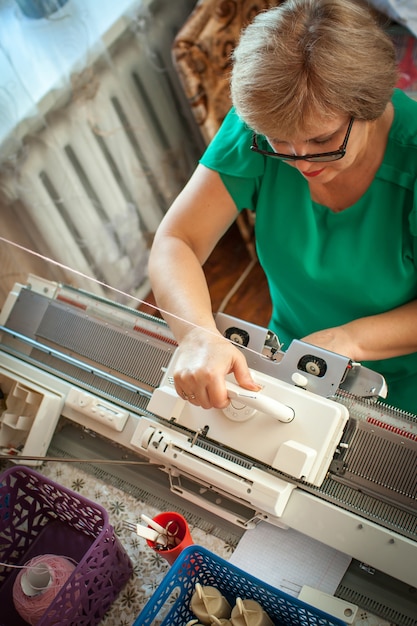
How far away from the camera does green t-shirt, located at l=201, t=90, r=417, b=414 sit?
4.38 ft

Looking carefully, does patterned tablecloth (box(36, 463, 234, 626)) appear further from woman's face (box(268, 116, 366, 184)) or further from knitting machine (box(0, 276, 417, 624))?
woman's face (box(268, 116, 366, 184))

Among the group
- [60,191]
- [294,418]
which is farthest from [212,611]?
[60,191]

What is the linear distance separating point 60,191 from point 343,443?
1.52m

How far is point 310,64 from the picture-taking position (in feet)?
3.51

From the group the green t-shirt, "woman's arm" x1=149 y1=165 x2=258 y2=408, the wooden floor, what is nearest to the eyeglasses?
the green t-shirt

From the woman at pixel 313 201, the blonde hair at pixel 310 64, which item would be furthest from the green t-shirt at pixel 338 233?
the blonde hair at pixel 310 64

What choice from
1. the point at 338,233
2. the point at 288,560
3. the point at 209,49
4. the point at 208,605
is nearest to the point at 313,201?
the point at 338,233

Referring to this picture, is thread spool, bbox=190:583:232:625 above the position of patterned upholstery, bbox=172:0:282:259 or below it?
below

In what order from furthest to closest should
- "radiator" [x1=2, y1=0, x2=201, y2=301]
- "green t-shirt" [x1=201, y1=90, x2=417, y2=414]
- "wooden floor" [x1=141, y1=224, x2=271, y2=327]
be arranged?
"wooden floor" [x1=141, y1=224, x2=271, y2=327], "radiator" [x1=2, y1=0, x2=201, y2=301], "green t-shirt" [x1=201, y1=90, x2=417, y2=414]

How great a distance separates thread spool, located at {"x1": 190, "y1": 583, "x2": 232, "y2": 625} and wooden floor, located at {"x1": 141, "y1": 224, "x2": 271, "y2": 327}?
5.05 feet

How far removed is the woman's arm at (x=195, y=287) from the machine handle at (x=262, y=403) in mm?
28

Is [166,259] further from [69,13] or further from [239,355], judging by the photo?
[69,13]

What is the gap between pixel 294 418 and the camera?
1144 millimetres

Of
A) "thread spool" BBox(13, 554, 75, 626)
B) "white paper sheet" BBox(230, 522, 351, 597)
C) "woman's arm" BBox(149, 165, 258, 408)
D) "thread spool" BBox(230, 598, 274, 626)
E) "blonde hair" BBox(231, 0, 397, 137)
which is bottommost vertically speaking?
"thread spool" BBox(13, 554, 75, 626)
